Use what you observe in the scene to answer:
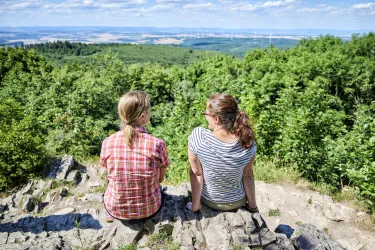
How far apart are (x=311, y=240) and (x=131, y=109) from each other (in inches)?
111

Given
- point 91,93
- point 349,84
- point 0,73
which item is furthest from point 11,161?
point 0,73

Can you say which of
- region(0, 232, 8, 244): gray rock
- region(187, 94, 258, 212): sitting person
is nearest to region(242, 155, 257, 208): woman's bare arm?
region(187, 94, 258, 212): sitting person

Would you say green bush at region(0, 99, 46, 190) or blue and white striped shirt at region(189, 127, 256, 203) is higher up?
blue and white striped shirt at region(189, 127, 256, 203)

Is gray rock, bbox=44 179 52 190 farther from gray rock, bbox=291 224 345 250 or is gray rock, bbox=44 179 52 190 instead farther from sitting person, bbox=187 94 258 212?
gray rock, bbox=291 224 345 250

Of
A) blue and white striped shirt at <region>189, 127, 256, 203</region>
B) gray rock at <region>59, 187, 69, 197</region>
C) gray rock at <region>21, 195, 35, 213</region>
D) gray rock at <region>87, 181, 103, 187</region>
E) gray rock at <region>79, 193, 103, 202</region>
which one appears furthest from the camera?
gray rock at <region>87, 181, 103, 187</region>

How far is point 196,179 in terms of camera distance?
10.9ft

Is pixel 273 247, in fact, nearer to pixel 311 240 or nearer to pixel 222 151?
pixel 311 240

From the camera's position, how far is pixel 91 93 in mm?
14922

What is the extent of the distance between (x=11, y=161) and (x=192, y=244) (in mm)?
4794

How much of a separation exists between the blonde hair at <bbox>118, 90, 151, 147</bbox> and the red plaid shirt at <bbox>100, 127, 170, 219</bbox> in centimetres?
9

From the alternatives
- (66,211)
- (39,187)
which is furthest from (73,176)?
(66,211)

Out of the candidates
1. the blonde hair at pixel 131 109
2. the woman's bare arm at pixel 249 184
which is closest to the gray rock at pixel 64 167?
the blonde hair at pixel 131 109

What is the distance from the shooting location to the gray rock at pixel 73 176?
5891 mm

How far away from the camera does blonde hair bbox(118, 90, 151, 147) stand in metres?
2.96
